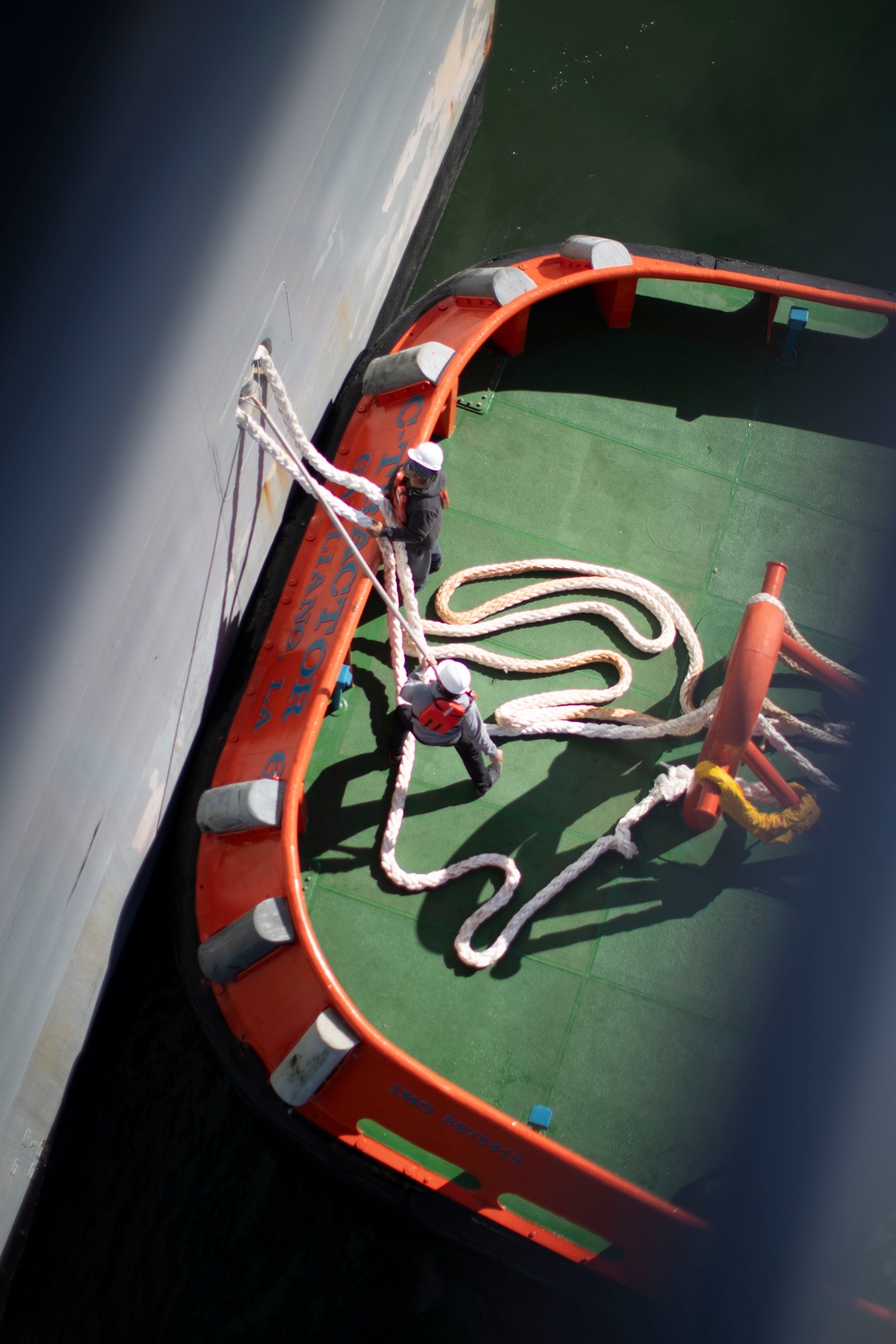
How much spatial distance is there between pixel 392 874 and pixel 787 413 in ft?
8.57

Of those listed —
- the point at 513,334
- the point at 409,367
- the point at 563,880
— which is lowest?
the point at 563,880

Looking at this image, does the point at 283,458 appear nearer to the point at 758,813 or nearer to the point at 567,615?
the point at 567,615

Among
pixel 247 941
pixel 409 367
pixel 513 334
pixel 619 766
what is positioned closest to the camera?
pixel 247 941

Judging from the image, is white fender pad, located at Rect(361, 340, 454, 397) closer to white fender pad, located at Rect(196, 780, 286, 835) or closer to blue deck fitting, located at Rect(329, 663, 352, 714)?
blue deck fitting, located at Rect(329, 663, 352, 714)

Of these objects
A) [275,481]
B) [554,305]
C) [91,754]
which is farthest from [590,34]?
[91,754]

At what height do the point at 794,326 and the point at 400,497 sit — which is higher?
the point at 794,326

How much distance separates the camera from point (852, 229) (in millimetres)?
5641

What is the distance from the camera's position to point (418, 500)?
3191mm

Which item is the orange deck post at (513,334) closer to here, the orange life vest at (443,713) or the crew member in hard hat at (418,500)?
the crew member in hard hat at (418,500)

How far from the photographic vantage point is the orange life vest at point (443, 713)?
2930 mm

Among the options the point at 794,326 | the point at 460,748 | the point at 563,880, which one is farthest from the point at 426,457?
the point at 794,326

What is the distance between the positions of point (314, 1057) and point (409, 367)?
237cm

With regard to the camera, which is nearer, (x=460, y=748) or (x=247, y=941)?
(x=247, y=941)

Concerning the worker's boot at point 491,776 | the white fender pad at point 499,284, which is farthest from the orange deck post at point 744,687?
the white fender pad at point 499,284
